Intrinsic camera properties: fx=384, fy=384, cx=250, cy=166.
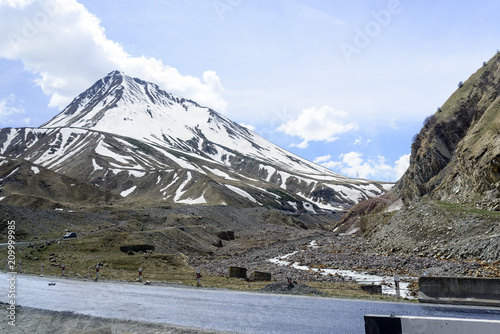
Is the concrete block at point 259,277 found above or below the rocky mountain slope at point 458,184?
below

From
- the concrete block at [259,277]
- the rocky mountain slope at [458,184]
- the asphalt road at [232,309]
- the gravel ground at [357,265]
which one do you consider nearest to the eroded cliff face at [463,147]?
the rocky mountain slope at [458,184]

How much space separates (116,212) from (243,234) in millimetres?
29575

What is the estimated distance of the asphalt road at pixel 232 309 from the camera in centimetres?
1251

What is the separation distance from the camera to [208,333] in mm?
10617

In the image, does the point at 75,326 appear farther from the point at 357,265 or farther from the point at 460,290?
the point at 357,265

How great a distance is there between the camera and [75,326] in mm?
12180

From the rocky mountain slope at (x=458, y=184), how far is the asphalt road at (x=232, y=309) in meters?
18.4

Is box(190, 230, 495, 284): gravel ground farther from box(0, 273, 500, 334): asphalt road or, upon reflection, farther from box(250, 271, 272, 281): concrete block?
box(0, 273, 500, 334): asphalt road

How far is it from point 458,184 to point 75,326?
48.8 metres

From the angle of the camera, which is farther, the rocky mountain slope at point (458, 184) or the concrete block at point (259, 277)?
the rocky mountain slope at point (458, 184)

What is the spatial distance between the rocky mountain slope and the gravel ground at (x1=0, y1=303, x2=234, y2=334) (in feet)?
89.2

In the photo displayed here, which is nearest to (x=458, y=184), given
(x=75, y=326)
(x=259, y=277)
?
(x=259, y=277)

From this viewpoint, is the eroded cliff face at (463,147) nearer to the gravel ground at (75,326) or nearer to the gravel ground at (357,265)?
the gravel ground at (357,265)

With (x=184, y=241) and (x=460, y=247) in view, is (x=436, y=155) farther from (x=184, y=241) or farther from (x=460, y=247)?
(x=184, y=241)
